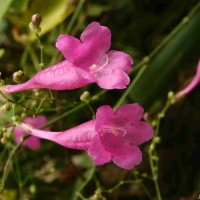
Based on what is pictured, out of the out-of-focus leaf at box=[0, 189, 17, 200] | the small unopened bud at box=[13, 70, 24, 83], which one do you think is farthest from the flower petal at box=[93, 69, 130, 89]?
the out-of-focus leaf at box=[0, 189, 17, 200]

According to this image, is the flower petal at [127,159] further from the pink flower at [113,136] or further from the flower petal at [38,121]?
the flower petal at [38,121]

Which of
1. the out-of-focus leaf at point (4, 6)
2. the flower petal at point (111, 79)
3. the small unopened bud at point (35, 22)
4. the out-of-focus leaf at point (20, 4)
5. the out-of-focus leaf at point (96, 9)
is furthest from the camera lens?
the out-of-focus leaf at point (96, 9)

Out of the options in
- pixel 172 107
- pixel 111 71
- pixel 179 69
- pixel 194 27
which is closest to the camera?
pixel 111 71

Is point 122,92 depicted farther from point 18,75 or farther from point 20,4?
point 18,75

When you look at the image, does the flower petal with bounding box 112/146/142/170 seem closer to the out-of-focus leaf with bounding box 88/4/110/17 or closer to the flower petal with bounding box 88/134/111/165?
the flower petal with bounding box 88/134/111/165

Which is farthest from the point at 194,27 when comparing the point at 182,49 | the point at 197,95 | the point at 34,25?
the point at 34,25

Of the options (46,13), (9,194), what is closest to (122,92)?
(46,13)

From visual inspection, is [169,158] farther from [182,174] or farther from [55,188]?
[55,188]

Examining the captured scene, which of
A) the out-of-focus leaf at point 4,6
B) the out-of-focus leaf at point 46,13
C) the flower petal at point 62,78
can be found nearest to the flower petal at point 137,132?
the flower petal at point 62,78
